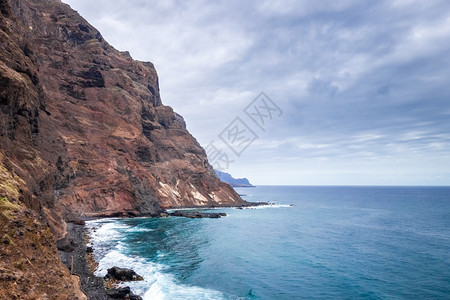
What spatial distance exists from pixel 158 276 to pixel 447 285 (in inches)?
1299

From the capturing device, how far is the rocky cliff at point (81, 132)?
1160 inches

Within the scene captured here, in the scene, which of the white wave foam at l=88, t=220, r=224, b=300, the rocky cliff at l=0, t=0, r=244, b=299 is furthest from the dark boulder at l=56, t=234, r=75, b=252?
the white wave foam at l=88, t=220, r=224, b=300

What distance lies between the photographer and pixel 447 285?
98.4 ft

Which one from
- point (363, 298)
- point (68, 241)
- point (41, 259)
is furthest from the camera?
point (68, 241)

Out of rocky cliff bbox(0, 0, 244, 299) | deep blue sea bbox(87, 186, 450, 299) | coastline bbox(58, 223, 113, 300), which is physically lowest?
deep blue sea bbox(87, 186, 450, 299)

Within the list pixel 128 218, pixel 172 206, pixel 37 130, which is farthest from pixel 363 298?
pixel 172 206

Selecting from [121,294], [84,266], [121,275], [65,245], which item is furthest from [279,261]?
[65,245]

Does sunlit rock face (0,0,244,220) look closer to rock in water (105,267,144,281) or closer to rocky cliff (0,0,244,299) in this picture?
rocky cliff (0,0,244,299)

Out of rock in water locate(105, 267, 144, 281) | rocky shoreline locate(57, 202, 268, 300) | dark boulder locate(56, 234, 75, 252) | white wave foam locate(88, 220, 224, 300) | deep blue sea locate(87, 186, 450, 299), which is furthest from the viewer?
dark boulder locate(56, 234, 75, 252)

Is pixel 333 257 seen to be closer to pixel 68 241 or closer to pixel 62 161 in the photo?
pixel 68 241

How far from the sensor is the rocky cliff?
29.5 metres

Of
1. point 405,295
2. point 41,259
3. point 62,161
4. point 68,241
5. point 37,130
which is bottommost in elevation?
point 405,295

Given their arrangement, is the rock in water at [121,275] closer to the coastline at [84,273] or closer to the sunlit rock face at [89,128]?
the coastline at [84,273]

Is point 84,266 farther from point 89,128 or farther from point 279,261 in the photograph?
point 89,128
